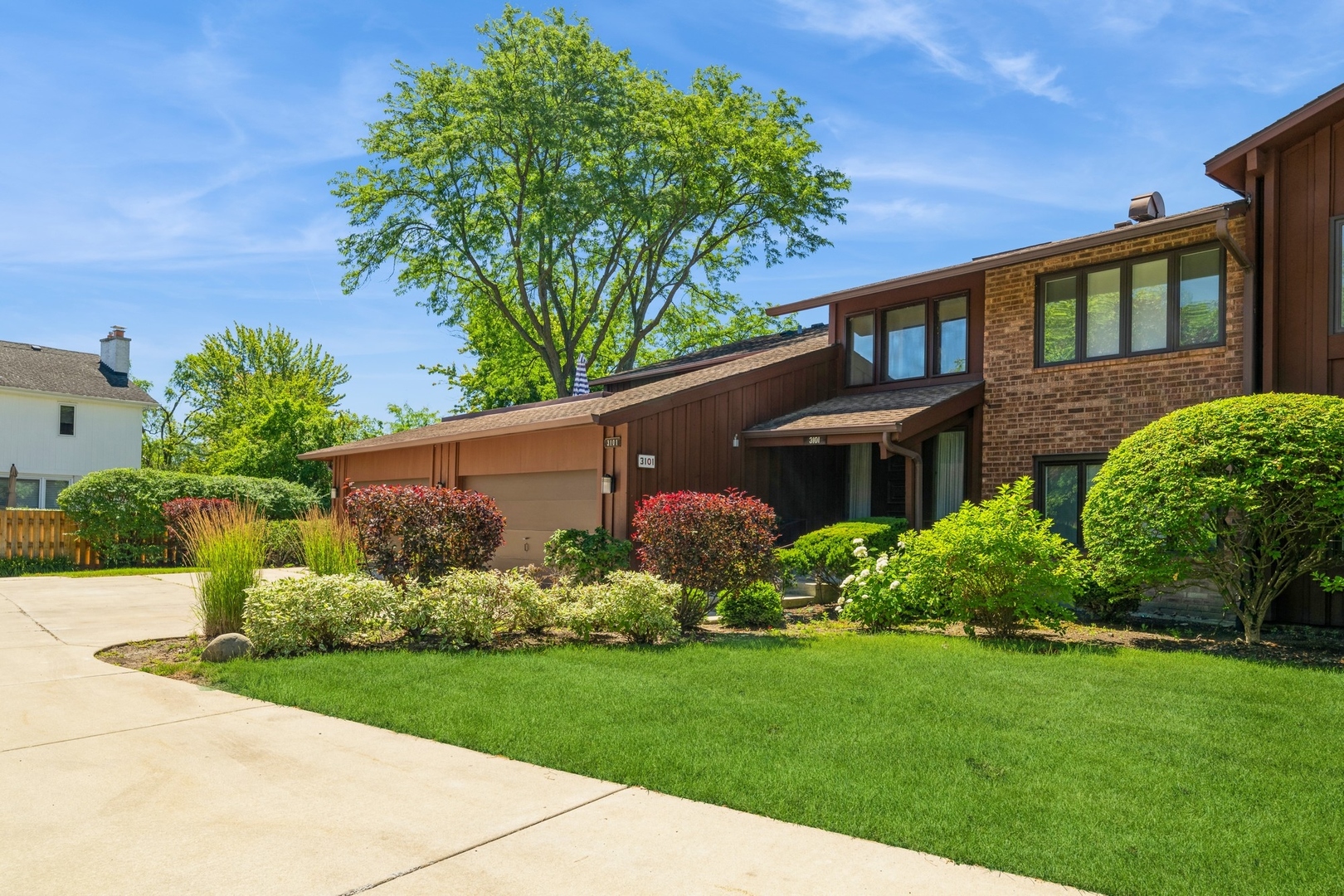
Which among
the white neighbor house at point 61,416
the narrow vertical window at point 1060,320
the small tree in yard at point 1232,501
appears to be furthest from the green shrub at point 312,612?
the white neighbor house at point 61,416

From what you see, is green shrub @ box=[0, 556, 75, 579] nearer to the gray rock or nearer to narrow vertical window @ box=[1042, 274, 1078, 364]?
the gray rock

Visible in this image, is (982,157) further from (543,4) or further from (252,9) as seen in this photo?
(543,4)

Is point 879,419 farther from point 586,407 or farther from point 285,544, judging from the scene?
point 285,544

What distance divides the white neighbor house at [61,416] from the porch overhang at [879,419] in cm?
2488

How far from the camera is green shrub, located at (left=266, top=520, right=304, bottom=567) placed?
16453 mm

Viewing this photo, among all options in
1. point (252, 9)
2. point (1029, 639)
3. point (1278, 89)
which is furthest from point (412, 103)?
point (1029, 639)

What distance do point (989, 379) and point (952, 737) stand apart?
9.15 m

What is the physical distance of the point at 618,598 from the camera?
29.2 feet

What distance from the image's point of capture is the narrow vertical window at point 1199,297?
37.0 feet

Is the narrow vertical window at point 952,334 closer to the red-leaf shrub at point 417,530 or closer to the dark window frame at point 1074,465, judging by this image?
the dark window frame at point 1074,465

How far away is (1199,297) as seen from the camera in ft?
37.6

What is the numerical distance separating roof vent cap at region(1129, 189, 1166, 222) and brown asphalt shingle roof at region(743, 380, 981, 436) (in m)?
3.07

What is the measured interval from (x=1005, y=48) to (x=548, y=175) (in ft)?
54.6

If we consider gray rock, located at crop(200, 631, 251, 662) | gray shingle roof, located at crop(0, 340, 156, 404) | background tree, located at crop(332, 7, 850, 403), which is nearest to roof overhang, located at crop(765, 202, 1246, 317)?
gray rock, located at crop(200, 631, 251, 662)
